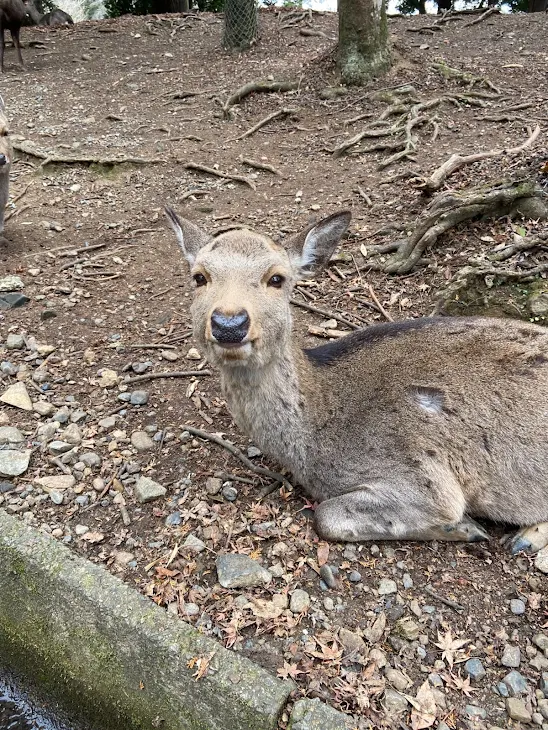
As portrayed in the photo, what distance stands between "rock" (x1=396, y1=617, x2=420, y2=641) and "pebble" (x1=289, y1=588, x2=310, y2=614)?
1.58ft

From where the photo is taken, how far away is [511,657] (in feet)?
9.94

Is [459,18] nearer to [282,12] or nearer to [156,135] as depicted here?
[282,12]

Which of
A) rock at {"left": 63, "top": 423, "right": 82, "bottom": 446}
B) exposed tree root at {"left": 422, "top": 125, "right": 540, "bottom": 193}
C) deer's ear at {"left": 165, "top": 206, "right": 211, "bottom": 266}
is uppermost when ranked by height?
deer's ear at {"left": 165, "top": 206, "right": 211, "bottom": 266}

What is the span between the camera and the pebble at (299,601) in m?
3.23

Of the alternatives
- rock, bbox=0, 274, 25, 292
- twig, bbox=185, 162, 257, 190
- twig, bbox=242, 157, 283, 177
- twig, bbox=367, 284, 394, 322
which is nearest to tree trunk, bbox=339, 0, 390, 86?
twig, bbox=242, 157, 283, 177

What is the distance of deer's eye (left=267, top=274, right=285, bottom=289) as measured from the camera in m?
3.72

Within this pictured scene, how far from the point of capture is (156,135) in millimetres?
10500

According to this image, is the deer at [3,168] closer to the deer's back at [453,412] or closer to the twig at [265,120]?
the twig at [265,120]

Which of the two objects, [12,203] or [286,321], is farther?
[12,203]

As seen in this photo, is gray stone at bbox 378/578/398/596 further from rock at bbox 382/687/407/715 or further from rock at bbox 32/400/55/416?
rock at bbox 32/400/55/416

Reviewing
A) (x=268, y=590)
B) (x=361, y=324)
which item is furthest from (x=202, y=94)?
(x=268, y=590)

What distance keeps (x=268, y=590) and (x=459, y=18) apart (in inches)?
601

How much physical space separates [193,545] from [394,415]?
1.43 m

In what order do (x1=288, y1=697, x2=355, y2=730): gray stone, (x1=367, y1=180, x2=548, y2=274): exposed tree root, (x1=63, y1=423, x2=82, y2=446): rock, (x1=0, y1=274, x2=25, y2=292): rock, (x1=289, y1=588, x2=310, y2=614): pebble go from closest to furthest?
1. (x1=288, y1=697, x2=355, y2=730): gray stone
2. (x1=289, y1=588, x2=310, y2=614): pebble
3. (x1=63, y1=423, x2=82, y2=446): rock
4. (x1=367, y1=180, x2=548, y2=274): exposed tree root
5. (x1=0, y1=274, x2=25, y2=292): rock
